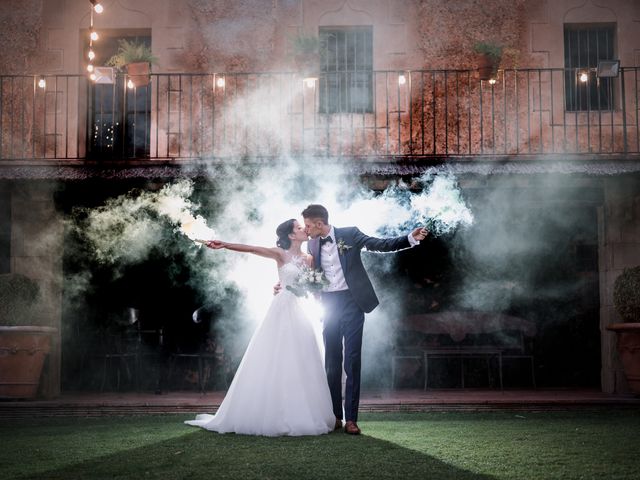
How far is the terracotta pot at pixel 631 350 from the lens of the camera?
32.7 ft

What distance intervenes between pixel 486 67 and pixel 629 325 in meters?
4.07

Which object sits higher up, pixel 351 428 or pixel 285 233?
pixel 285 233

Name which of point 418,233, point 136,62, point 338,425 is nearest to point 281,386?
point 338,425

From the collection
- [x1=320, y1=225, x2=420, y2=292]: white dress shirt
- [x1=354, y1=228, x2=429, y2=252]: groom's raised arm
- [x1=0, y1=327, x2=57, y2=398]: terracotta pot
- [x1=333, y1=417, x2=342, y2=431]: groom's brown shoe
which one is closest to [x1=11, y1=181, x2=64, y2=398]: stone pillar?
[x1=0, y1=327, x2=57, y2=398]: terracotta pot

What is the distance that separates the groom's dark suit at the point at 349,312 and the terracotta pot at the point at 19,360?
4765 millimetres

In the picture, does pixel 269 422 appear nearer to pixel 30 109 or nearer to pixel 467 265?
pixel 467 265

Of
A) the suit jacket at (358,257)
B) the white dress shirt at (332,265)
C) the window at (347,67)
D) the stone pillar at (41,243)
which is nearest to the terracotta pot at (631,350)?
the suit jacket at (358,257)

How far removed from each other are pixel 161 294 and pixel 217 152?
7.70ft

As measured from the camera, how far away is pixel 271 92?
1188 cm

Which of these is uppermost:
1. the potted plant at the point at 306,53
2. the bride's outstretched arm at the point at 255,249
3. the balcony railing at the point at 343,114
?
the potted plant at the point at 306,53

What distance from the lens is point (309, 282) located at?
23.9 feet

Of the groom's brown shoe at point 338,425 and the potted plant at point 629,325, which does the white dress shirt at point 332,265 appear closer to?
the groom's brown shoe at point 338,425

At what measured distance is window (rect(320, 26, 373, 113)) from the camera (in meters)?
12.0

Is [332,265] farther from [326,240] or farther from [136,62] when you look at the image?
[136,62]
